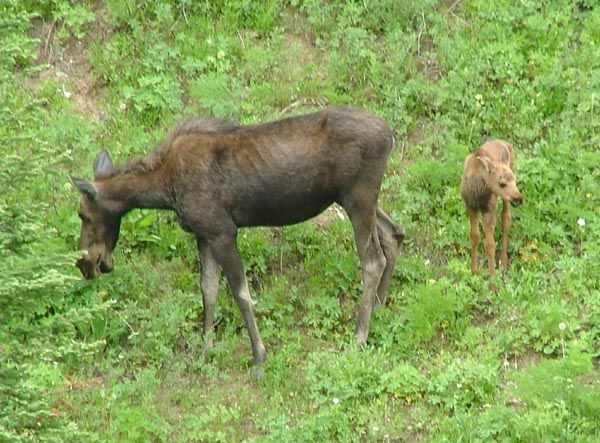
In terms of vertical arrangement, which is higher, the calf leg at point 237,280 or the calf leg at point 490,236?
the calf leg at point 490,236

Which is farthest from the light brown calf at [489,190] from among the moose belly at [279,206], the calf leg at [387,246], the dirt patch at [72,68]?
the dirt patch at [72,68]

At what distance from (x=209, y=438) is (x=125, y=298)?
250 cm

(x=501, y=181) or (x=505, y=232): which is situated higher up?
(x=501, y=181)

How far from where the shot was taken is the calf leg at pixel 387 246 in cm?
1302

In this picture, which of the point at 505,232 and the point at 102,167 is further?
the point at 505,232

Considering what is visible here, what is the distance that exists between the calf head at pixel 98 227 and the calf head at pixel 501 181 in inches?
144

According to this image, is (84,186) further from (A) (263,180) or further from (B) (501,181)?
(B) (501,181)

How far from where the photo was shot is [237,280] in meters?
12.5

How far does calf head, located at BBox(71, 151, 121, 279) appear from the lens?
42.3 feet

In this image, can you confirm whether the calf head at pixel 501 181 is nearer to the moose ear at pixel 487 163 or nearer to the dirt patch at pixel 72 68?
the moose ear at pixel 487 163

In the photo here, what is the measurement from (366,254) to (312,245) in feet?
4.20

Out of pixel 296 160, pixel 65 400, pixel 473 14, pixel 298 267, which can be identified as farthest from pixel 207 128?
pixel 473 14

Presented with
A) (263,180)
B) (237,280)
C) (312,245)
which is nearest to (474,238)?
(312,245)

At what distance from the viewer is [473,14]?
637 inches
